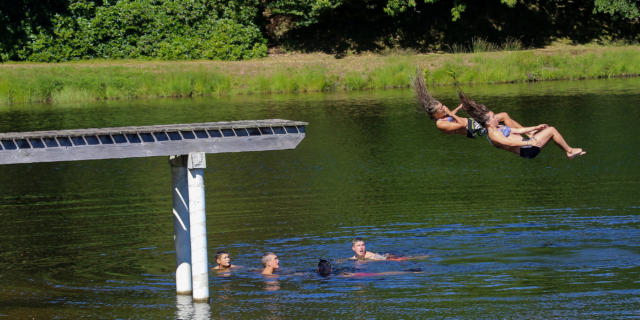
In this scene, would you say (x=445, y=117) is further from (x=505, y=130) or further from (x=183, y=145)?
(x=183, y=145)

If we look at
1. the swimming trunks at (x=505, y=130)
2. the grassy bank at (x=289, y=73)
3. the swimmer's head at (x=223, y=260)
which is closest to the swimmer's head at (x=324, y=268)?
the swimmer's head at (x=223, y=260)

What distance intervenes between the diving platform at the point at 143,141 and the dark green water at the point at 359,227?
103 inches

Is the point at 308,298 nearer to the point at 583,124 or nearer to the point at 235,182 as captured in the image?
the point at 235,182

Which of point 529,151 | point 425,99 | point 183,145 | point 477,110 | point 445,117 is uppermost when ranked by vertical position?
point 425,99

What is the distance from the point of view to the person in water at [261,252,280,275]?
18.3 m

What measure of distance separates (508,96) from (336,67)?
11214 millimetres

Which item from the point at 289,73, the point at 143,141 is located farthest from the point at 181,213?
→ the point at 289,73

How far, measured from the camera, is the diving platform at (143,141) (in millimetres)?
15062

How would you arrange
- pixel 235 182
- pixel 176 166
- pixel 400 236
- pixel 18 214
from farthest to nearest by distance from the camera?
1. pixel 235 182
2. pixel 18 214
3. pixel 400 236
4. pixel 176 166

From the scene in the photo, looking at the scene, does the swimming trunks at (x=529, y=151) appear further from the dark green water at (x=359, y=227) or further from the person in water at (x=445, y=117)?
the dark green water at (x=359, y=227)

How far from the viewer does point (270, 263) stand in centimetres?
1839

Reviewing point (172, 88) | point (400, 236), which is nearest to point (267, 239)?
point (400, 236)

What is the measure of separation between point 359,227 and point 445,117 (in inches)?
211

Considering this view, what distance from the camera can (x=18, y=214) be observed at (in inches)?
963
